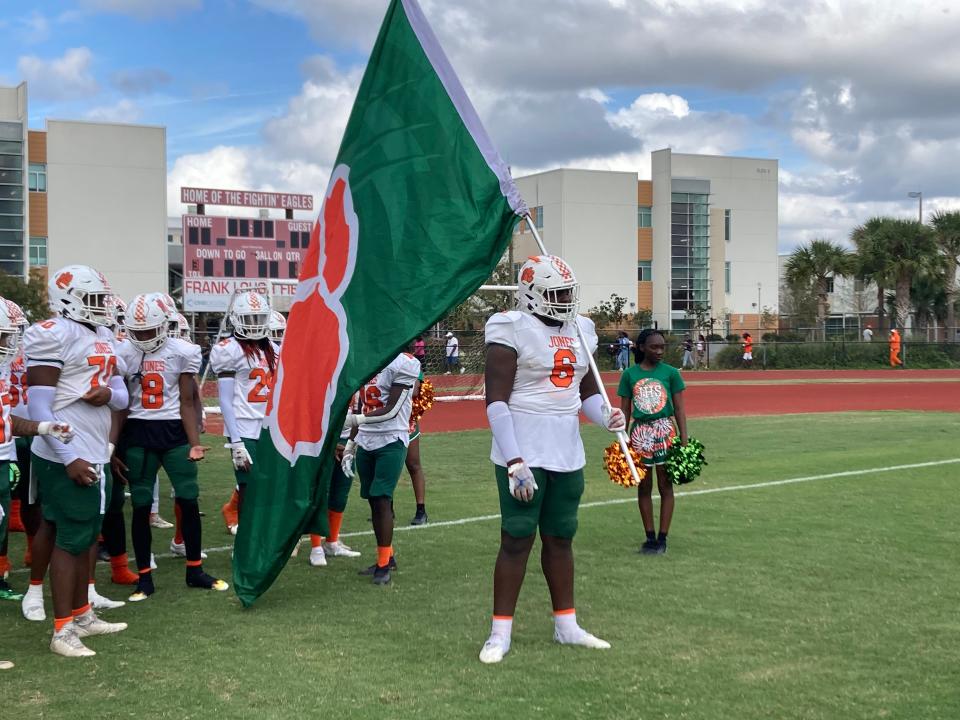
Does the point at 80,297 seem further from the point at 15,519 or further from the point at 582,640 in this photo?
the point at 15,519

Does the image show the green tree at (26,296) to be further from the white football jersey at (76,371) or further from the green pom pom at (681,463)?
the white football jersey at (76,371)

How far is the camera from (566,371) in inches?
218

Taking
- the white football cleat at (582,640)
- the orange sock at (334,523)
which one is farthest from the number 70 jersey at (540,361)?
the orange sock at (334,523)

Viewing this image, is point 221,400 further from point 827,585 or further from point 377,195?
point 827,585

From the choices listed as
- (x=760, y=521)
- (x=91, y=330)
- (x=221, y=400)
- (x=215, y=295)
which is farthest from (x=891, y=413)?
(x=215, y=295)

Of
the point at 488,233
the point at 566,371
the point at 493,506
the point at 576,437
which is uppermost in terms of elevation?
the point at 488,233

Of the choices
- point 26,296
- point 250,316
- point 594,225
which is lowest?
point 250,316

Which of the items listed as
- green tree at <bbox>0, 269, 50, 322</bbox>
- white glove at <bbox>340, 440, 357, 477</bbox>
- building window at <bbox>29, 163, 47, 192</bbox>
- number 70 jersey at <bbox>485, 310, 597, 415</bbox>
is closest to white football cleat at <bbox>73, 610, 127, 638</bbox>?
white glove at <bbox>340, 440, 357, 477</bbox>

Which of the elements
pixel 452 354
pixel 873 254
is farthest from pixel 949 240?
pixel 452 354

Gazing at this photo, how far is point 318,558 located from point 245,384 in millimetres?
1461

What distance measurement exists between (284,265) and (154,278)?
11.0 meters

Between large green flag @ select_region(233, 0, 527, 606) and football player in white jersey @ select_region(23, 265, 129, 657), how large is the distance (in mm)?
997

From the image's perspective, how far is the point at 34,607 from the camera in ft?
21.0

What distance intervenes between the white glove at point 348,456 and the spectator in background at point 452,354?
1731 cm
